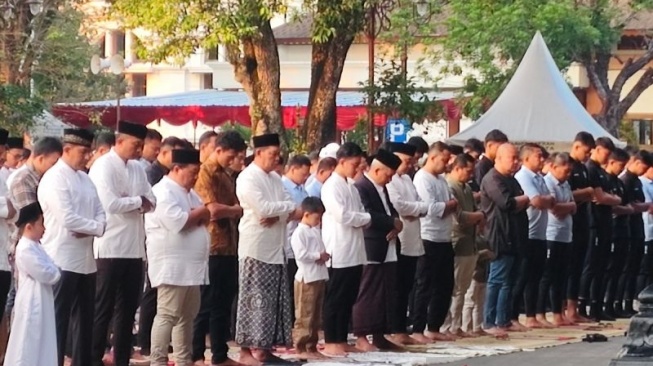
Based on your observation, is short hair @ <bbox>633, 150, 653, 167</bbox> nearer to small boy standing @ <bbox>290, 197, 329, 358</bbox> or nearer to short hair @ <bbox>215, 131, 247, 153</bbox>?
small boy standing @ <bbox>290, 197, 329, 358</bbox>

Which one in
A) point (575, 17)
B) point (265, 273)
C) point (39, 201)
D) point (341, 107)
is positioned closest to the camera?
point (39, 201)

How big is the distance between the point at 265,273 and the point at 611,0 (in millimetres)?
32615

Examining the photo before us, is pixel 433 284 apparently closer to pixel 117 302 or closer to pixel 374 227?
pixel 374 227

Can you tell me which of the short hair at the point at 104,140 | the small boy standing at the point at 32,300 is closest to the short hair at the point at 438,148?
the short hair at the point at 104,140

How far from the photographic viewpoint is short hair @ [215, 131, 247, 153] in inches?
576

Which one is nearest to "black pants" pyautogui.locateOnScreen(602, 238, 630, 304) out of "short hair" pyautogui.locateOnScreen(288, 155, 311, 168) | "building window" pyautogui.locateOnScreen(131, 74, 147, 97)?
"short hair" pyautogui.locateOnScreen(288, 155, 311, 168)

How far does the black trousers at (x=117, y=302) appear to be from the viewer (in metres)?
13.4

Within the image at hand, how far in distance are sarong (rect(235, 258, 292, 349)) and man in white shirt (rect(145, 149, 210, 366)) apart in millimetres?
1098

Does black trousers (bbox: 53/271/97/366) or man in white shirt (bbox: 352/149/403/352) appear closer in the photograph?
black trousers (bbox: 53/271/97/366)

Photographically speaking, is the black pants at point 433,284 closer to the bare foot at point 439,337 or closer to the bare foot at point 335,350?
the bare foot at point 439,337

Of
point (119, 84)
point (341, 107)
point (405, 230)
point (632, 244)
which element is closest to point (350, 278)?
point (405, 230)

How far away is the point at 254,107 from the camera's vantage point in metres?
26.1

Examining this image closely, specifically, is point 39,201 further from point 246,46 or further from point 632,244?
point 246,46

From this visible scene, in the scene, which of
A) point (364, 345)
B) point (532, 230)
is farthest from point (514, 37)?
point (364, 345)
